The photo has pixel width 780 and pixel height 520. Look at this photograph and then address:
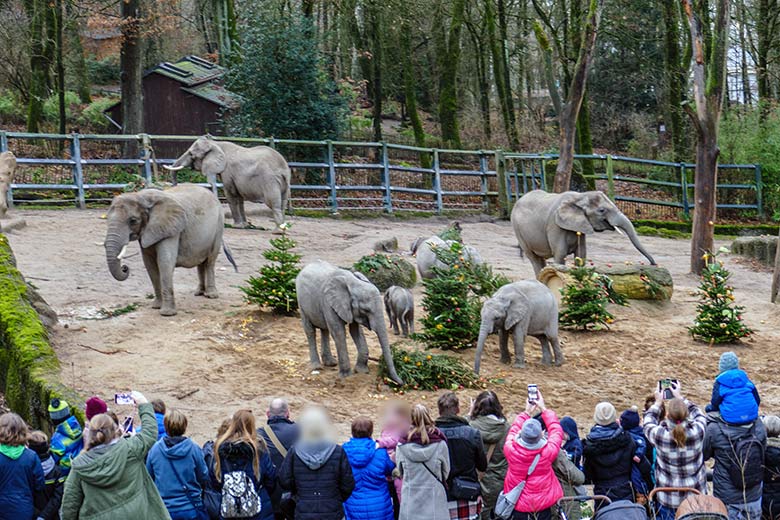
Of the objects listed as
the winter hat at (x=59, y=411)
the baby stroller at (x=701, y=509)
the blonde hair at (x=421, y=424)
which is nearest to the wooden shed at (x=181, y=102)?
the winter hat at (x=59, y=411)

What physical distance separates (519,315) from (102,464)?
22.4 feet

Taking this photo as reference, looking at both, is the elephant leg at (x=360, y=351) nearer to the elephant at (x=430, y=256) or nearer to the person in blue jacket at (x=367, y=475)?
the elephant at (x=430, y=256)

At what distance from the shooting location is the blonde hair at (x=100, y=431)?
6.04 meters

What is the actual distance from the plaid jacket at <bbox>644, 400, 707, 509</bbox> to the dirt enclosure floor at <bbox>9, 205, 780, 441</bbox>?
3.49 meters

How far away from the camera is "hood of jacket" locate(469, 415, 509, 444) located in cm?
696

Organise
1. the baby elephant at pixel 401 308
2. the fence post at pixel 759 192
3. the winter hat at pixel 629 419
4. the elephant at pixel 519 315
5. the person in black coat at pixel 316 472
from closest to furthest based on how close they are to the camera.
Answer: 1. the person in black coat at pixel 316 472
2. the winter hat at pixel 629 419
3. the elephant at pixel 519 315
4. the baby elephant at pixel 401 308
5. the fence post at pixel 759 192

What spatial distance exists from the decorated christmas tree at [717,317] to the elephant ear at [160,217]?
283 inches

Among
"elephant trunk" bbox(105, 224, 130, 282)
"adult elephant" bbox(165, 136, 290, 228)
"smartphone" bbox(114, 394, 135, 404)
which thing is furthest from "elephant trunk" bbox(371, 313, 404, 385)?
"adult elephant" bbox(165, 136, 290, 228)

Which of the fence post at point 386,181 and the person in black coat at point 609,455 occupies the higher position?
A: the fence post at point 386,181

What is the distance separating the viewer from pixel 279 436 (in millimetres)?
6934

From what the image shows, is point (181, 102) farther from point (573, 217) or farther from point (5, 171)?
point (573, 217)

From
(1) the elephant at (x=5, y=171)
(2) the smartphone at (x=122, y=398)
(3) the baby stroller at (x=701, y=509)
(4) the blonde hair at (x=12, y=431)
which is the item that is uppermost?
(1) the elephant at (x=5, y=171)

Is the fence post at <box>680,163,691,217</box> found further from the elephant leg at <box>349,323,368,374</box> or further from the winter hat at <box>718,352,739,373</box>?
the winter hat at <box>718,352,739,373</box>

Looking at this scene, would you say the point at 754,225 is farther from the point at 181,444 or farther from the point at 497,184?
the point at 181,444
